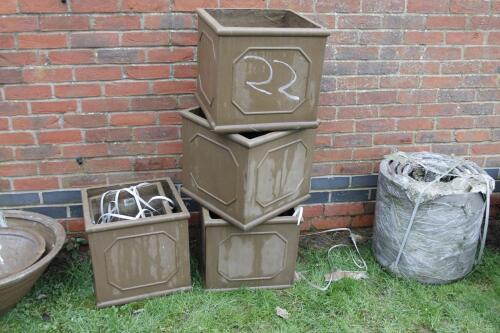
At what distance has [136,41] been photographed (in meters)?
2.67

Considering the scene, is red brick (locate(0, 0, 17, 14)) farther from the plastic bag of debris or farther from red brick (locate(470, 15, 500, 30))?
red brick (locate(470, 15, 500, 30))

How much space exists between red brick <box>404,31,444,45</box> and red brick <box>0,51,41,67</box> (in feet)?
6.61

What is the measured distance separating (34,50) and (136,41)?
507 millimetres

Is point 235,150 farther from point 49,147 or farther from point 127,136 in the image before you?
point 49,147

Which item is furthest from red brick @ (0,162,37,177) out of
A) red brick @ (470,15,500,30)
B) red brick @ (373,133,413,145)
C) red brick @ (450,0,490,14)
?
red brick @ (470,15,500,30)

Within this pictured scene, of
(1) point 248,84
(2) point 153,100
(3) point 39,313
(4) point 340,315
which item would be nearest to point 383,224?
(4) point 340,315

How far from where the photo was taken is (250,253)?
271cm

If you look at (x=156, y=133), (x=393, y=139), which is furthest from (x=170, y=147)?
(x=393, y=139)

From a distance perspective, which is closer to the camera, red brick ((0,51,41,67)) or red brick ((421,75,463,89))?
red brick ((0,51,41,67))

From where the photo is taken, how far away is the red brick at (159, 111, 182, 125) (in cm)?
286

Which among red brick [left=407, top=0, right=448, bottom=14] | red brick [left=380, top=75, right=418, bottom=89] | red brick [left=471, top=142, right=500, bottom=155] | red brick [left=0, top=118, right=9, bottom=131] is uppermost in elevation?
red brick [left=407, top=0, right=448, bottom=14]

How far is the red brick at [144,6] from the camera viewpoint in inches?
102

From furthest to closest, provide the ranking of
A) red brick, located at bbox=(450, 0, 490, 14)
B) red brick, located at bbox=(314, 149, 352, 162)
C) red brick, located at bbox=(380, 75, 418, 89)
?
red brick, located at bbox=(314, 149, 352, 162), red brick, located at bbox=(380, 75, 418, 89), red brick, located at bbox=(450, 0, 490, 14)

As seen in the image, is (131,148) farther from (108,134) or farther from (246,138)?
(246,138)
